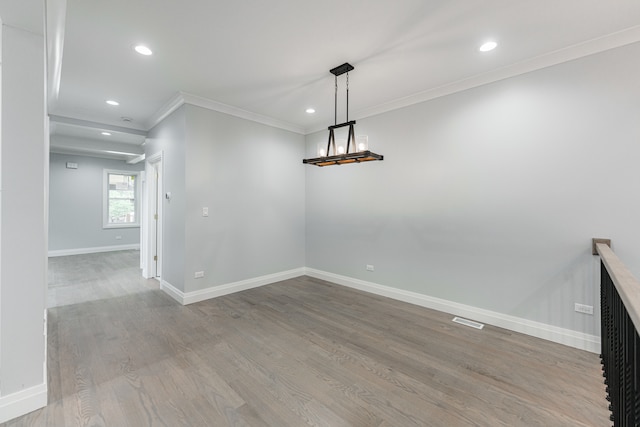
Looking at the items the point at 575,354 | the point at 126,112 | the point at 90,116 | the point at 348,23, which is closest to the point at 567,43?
the point at 348,23

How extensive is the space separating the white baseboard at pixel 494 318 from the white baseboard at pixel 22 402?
370 cm

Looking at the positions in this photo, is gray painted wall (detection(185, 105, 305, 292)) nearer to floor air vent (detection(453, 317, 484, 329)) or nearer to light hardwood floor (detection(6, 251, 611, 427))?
light hardwood floor (detection(6, 251, 611, 427))

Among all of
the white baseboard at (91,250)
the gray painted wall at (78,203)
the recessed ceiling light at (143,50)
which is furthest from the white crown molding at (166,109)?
the white baseboard at (91,250)

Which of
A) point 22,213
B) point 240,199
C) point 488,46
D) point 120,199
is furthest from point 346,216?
point 120,199

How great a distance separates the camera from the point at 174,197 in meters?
4.14

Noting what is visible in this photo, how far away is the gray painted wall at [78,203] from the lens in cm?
733

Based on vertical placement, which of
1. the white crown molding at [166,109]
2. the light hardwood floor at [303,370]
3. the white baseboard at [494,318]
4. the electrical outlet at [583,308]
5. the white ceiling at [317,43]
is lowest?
the light hardwood floor at [303,370]

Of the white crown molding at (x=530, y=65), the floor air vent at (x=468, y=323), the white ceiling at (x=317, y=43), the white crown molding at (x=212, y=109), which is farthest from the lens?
the white crown molding at (x=212, y=109)

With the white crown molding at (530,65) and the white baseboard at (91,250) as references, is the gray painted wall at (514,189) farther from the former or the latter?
the white baseboard at (91,250)

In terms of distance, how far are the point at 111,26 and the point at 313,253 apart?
4180mm

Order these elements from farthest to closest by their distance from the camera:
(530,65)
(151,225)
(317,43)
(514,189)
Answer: (151,225) → (514,189) → (530,65) → (317,43)

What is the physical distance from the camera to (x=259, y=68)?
3105 mm

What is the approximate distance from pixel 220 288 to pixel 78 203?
6.49m

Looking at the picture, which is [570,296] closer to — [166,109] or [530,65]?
[530,65]
